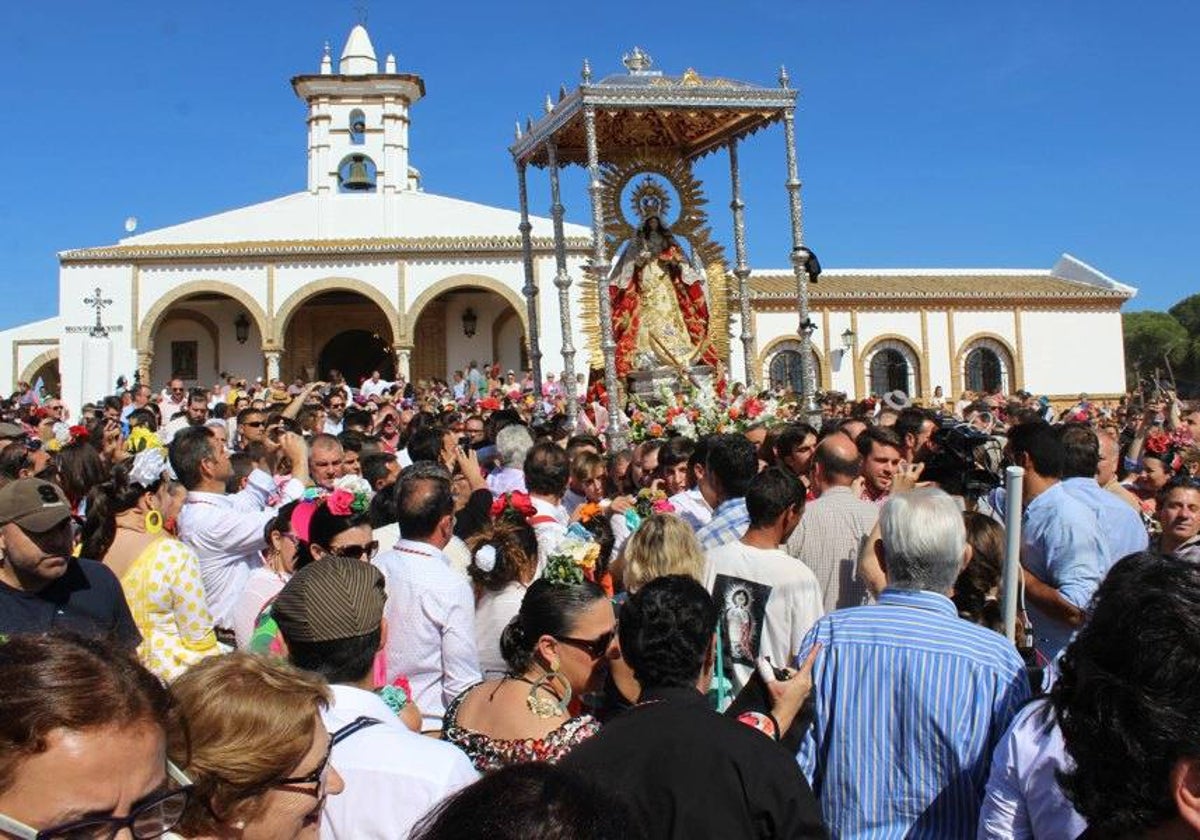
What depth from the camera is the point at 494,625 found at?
4480mm

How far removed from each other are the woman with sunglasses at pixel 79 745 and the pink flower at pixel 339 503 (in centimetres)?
264

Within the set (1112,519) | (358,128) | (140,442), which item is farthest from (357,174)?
(1112,519)

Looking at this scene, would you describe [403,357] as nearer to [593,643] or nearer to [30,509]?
[30,509]

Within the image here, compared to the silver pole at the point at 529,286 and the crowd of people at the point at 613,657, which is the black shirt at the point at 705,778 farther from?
the silver pole at the point at 529,286

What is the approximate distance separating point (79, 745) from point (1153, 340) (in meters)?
61.5

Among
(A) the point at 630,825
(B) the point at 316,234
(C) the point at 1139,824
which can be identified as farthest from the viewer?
(B) the point at 316,234

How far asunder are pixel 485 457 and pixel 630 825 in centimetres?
771

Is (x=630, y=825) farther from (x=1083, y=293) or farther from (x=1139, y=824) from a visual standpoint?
(x=1083, y=293)

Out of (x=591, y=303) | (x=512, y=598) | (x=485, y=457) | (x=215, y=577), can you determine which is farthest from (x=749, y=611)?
(x=591, y=303)

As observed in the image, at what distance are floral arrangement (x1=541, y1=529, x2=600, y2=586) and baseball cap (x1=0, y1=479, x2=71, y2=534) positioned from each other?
1.52m

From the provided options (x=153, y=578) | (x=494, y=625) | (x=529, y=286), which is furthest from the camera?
(x=529, y=286)

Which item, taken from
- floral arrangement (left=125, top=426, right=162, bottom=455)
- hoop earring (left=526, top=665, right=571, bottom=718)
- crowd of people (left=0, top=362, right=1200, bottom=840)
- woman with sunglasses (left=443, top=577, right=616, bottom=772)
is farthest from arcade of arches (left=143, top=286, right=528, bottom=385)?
hoop earring (left=526, top=665, right=571, bottom=718)

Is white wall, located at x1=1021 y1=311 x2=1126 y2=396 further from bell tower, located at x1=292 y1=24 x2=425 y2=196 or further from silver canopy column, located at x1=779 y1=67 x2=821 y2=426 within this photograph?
silver canopy column, located at x1=779 y1=67 x2=821 y2=426

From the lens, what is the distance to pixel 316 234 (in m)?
28.0
